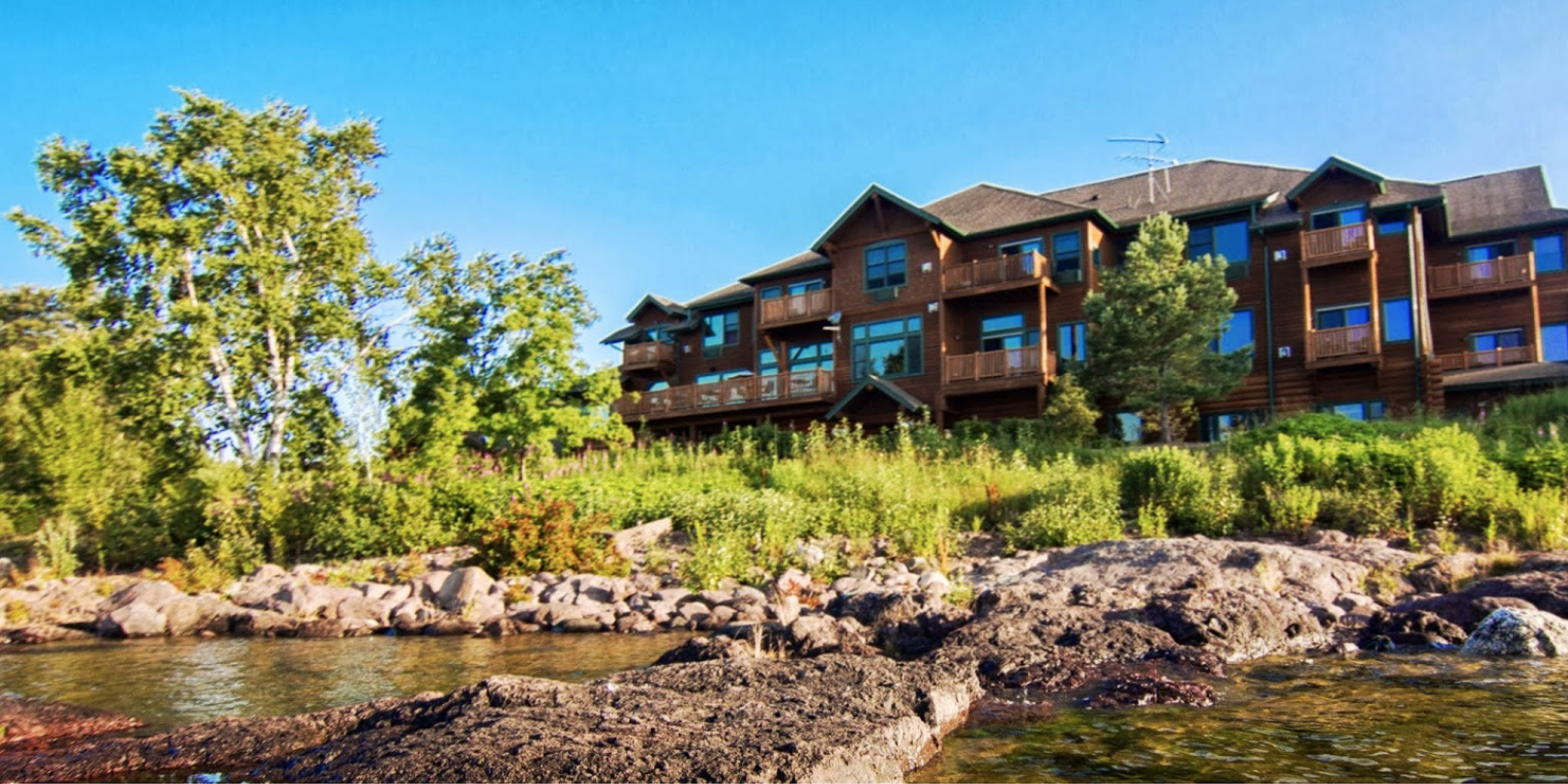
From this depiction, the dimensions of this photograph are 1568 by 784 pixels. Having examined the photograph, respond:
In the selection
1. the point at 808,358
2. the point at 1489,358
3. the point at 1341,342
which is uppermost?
the point at 808,358

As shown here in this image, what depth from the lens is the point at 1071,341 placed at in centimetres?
3003

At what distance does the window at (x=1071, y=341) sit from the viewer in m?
29.8

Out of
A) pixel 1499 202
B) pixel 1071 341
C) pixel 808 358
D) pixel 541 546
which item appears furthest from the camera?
pixel 808 358

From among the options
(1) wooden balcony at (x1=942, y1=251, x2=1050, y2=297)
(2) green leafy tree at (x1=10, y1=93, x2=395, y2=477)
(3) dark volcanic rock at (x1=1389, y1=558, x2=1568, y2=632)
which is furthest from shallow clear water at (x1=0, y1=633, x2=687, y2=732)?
(1) wooden balcony at (x1=942, y1=251, x2=1050, y2=297)

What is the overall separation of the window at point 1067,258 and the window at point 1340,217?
632 centimetres

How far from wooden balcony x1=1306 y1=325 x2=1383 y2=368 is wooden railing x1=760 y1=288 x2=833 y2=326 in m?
14.3

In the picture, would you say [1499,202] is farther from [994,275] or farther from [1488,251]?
[994,275]

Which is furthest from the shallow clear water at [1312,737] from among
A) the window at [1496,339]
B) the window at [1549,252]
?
the window at [1549,252]

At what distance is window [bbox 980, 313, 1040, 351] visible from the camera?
30.1 m

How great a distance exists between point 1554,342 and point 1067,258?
14026 mm

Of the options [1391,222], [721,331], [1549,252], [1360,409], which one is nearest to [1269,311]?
[1360,409]

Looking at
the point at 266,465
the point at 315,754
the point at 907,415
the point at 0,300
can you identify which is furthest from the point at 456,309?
the point at 0,300

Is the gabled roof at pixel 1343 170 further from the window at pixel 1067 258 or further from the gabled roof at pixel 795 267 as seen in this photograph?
the gabled roof at pixel 795 267

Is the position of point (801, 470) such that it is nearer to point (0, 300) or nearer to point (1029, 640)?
point (1029, 640)
